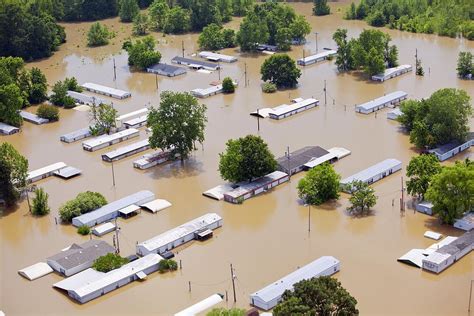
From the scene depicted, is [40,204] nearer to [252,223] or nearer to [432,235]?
[252,223]

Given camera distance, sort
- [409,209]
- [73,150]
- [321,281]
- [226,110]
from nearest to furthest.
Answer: [321,281], [409,209], [73,150], [226,110]

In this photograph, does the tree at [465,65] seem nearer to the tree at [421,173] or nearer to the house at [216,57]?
the house at [216,57]

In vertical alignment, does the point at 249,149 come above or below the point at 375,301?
above

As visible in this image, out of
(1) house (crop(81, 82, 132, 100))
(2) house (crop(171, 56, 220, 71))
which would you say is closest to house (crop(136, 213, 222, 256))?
(1) house (crop(81, 82, 132, 100))

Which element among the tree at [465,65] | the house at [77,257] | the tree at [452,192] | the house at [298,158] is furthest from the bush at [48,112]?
the tree at [465,65]

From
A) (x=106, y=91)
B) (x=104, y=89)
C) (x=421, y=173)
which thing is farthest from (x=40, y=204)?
(x=104, y=89)

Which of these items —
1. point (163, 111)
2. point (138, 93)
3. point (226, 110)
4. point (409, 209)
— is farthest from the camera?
point (138, 93)

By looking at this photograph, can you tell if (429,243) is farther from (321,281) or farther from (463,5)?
(463,5)

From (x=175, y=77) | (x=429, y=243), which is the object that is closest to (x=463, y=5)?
(x=175, y=77)
